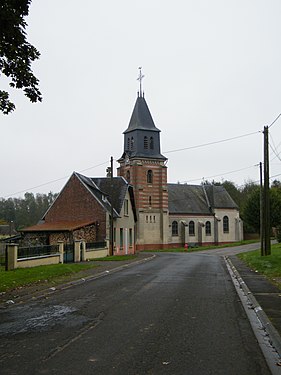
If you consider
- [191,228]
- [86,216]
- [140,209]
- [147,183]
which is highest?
[147,183]

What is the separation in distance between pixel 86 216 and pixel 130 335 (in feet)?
107

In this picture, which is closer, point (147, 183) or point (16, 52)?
point (16, 52)

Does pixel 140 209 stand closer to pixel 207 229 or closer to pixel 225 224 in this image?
pixel 207 229

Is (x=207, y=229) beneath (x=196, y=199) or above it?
beneath

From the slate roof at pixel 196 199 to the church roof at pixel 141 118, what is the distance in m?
13.0

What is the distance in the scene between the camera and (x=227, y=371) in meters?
5.55

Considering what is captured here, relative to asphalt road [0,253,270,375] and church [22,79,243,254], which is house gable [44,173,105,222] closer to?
church [22,79,243,254]

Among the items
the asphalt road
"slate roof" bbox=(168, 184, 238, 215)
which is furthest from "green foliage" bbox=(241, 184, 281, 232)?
the asphalt road

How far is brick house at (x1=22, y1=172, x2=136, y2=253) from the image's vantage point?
36219mm

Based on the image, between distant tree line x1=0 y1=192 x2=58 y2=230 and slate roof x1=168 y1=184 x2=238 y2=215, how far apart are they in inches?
1353

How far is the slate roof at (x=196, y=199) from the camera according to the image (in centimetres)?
6794

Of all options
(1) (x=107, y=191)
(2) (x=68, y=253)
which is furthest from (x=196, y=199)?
(2) (x=68, y=253)

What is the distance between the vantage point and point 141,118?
60.3 metres

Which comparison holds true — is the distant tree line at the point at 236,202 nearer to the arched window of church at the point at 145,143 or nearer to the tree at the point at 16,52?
the arched window of church at the point at 145,143
